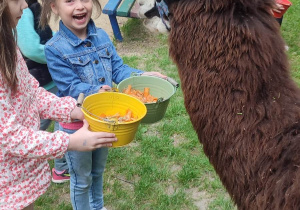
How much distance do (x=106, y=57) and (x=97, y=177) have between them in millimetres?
773

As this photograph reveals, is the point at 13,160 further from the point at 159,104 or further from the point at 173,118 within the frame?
the point at 173,118

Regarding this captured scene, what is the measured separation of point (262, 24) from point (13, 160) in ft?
3.79

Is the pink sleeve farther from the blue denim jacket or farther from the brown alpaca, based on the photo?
the brown alpaca

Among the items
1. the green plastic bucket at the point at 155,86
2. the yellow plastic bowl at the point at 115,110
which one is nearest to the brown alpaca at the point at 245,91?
the yellow plastic bowl at the point at 115,110

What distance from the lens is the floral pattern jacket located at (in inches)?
62.1

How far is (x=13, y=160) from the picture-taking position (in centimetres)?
171

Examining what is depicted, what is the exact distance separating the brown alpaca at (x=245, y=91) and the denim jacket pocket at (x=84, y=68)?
2.43 ft

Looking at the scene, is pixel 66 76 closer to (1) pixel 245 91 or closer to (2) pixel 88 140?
(2) pixel 88 140

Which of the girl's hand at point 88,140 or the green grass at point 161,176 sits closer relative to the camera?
the girl's hand at point 88,140

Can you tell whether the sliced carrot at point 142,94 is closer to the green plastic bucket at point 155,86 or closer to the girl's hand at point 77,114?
the green plastic bucket at point 155,86

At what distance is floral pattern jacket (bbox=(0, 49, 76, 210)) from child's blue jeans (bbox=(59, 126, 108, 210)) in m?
0.28

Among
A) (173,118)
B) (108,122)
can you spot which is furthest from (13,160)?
(173,118)

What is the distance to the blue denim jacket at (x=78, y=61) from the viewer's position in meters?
2.08

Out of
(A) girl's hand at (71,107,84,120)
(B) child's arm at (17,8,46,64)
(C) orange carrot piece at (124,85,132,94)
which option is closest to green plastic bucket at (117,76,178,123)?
(C) orange carrot piece at (124,85,132,94)
